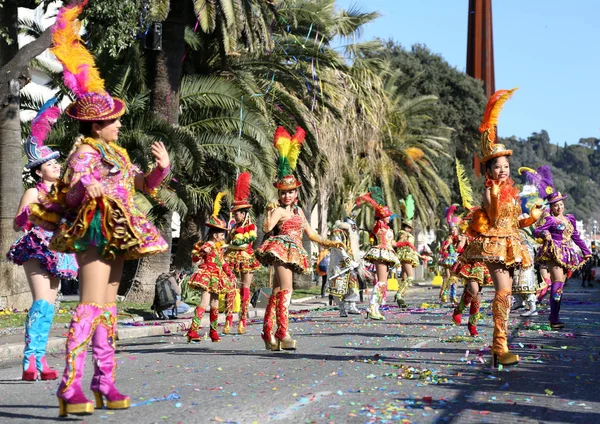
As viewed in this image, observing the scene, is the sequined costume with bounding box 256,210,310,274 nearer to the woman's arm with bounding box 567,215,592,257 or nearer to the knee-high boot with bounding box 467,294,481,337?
the knee-high boot with bounding box 467,294,481,337

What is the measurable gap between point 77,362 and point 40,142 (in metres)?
3.11

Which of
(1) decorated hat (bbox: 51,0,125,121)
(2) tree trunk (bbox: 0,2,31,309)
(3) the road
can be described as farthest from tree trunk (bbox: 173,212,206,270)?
(1) decorated hat (bbox: 51,0,125,121)

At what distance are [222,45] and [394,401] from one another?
47.8ft

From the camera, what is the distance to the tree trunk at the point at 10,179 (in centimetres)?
1675

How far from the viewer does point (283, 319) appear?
33.8 ft

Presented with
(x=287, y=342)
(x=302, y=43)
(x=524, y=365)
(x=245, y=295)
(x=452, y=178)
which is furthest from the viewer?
(x=452, y=178)

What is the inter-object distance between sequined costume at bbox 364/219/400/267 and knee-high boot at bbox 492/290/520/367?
27.5ft

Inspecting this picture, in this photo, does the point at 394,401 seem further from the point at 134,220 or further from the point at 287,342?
the point at 287,342

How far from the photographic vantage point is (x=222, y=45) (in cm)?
2041

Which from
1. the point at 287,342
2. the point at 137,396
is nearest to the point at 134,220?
the point at 137,396

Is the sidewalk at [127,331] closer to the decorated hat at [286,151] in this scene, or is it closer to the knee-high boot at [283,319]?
the knee-high boot at [283,319]

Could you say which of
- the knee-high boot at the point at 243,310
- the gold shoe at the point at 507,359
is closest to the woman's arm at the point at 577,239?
the knee-high boot at the point at 243,310

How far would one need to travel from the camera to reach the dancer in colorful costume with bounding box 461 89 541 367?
8.97 m

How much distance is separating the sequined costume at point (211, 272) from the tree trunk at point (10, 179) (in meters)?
5.16
